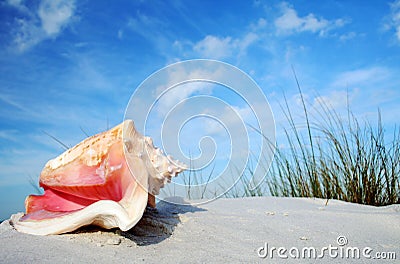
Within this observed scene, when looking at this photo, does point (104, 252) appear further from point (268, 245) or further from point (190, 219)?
point (268, 245)

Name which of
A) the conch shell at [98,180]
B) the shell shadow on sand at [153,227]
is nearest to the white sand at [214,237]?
the shell shadow on sand at [153,227]

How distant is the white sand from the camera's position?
1.78 meters

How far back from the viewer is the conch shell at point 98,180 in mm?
2045

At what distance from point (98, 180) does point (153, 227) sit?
47 centimetres

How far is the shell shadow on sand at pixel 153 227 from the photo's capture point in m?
2.08

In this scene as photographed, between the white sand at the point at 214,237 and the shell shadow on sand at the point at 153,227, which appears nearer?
the white sand at the point at 214,237

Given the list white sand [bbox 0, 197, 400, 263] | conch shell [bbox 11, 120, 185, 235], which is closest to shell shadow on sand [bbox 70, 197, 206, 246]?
white sand [bbox 0, 197, 400, 263]

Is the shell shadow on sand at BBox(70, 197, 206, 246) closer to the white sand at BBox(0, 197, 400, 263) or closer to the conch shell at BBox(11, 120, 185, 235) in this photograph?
the white sand at BBox(0, 197, 400, 263)

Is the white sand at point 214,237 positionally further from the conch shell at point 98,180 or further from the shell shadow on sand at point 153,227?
the conch shell at point 98,180

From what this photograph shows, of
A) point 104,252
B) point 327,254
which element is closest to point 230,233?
point 327,254

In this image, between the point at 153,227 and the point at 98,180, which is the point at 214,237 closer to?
the point at 153,227

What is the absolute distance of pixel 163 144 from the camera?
279 cm

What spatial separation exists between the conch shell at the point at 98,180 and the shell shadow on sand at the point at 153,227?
11cm

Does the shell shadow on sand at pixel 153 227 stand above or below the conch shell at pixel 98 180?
below
